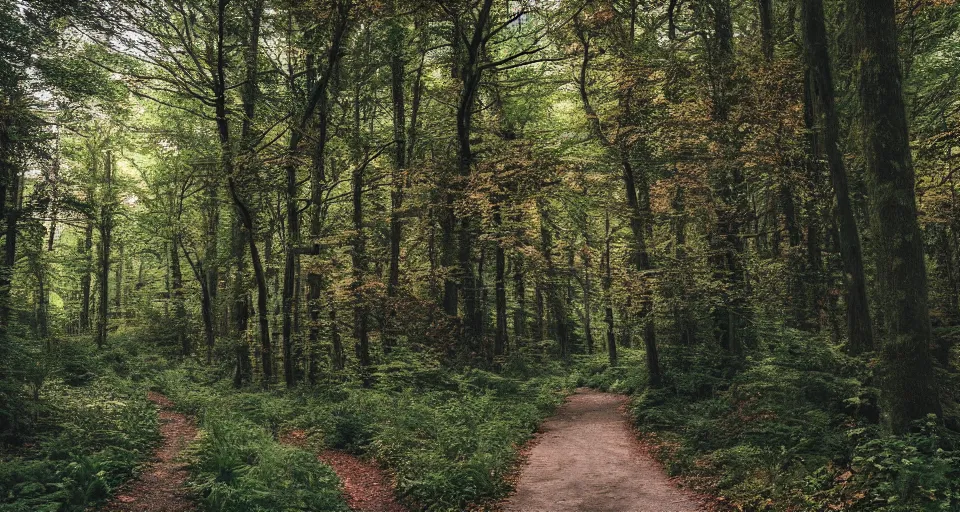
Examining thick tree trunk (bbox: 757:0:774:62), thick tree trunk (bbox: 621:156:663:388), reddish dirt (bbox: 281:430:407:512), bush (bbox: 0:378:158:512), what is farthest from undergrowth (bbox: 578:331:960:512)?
bush (bbox: 0:378:158:512)

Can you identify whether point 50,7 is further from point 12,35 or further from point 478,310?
point 478,310

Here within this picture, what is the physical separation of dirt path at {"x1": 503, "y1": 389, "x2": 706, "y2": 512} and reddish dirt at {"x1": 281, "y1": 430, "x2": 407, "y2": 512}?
2.00 meters

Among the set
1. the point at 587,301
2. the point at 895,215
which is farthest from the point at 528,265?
the point at 895,215

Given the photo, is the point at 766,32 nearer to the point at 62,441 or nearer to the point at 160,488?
the point at 160,488

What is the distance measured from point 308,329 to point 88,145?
17.4 metres

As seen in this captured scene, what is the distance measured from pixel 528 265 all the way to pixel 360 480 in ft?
35.5

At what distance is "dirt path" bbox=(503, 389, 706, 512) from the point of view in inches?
310

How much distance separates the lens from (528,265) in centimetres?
1909

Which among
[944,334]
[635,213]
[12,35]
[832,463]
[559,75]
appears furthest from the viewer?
[559,75]

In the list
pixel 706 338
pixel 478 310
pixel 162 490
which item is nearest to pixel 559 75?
pixel 478 310

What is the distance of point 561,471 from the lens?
9742 millimetres

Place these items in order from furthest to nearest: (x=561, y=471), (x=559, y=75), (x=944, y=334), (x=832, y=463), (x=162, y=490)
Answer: (x=559, y=75), (x=561, y=471), (x=944, y=334), (x=162, y=490), (x=832, y=463)


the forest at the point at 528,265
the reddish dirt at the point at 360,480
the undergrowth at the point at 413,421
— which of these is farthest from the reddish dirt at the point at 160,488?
the reddish dirt at the point at 360,480

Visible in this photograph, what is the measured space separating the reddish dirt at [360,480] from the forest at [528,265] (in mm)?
86
